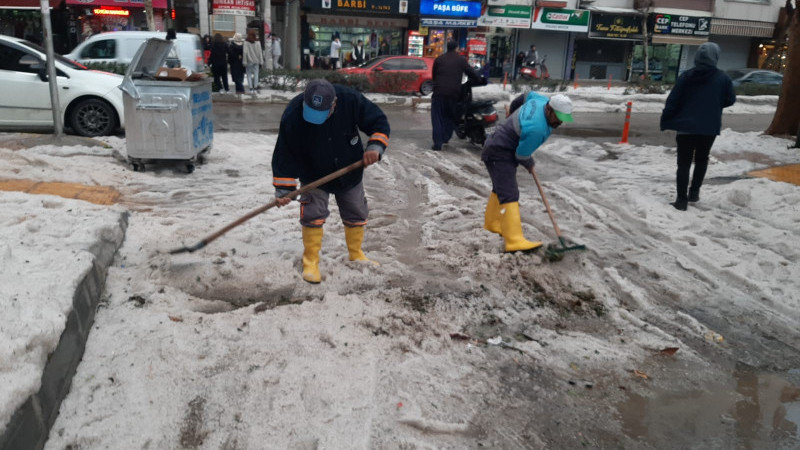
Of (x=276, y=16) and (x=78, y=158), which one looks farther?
(x=276, y=16)

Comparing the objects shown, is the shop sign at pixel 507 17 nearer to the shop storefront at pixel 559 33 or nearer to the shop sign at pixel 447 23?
the shop storefront at pixel 559 33

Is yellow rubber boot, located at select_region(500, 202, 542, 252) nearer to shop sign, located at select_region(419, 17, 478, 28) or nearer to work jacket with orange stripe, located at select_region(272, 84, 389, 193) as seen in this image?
work jacket with orange stripe, located at select_region(272, 84, 389, 193)

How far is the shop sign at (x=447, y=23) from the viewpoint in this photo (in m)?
29.5

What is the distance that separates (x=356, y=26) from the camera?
29266 millimetres

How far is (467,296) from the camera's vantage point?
4.43 metres

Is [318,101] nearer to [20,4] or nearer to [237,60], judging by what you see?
[237,60]

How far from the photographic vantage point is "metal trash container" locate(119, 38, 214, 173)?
699 cm

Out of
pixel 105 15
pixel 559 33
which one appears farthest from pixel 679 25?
pixel 105 15

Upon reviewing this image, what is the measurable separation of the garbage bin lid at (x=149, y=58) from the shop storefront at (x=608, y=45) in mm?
28571

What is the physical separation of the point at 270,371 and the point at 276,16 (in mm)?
28021

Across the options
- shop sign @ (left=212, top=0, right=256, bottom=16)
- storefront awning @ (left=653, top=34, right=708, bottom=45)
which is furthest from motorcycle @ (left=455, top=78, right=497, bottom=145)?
storefront awning @ (left=653, top=34, right=708, bottom=45)

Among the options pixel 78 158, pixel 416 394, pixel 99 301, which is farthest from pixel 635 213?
pixel 78 158

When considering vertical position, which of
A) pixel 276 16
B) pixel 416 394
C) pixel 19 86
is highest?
pixel 276 16

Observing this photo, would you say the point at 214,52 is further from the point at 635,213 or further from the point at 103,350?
the point at 103,350
